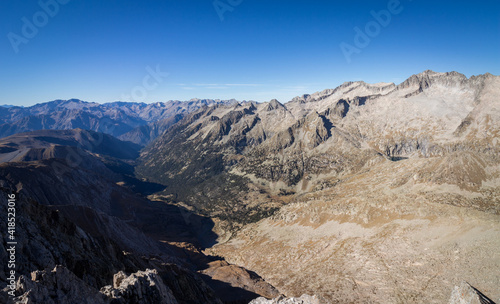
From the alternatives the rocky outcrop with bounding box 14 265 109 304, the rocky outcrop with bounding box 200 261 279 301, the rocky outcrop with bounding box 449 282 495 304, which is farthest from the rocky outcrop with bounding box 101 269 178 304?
the rocky outcrop with bounding box 449 282 495 304

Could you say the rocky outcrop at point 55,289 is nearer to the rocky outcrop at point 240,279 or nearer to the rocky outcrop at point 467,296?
the rocky outcrop at point 467,296

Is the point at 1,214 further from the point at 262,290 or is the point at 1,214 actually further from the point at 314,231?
the point at 314,231

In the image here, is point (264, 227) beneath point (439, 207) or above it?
beneath

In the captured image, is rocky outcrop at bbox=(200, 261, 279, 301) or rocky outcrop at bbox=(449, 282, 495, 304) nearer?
rocky outcrop at bbox=(449, 282, 495, 304)

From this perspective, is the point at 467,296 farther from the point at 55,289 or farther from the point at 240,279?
the point at 240,279

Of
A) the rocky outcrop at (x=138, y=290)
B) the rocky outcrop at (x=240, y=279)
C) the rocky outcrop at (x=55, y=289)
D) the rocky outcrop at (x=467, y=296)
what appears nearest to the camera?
the rocky outcrop at (x=55, y=289)

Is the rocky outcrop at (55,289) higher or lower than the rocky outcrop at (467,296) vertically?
higher

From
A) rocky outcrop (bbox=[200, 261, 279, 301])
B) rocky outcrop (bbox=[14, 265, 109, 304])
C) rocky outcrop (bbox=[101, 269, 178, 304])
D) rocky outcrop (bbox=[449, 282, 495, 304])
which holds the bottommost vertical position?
rocky outcrop (bbox=[200, 261, 279, 301])

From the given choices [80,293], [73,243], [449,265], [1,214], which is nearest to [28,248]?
[1,214]

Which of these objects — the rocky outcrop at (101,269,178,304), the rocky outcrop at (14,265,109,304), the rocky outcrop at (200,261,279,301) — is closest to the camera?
the rocky outcrop at (14,265,109,304)

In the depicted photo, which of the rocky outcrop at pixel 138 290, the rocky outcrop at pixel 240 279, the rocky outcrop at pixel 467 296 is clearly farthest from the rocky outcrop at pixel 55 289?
the rocky outcrop at pixel 240 279

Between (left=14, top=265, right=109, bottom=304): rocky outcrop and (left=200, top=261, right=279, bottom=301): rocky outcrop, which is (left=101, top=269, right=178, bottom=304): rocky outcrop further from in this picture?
(left=200, top=261, right=279, bottom=301): rocky outcrop
